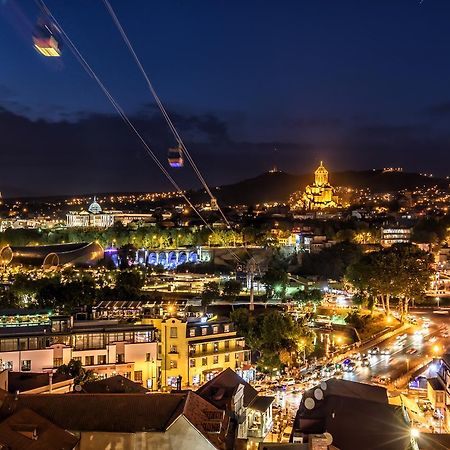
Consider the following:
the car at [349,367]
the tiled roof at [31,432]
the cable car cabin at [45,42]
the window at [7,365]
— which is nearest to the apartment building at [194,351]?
the car at [349,367]

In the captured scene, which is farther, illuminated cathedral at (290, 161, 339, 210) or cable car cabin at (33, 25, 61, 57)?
illuminated cathedral at (290, 161, 339, 210)

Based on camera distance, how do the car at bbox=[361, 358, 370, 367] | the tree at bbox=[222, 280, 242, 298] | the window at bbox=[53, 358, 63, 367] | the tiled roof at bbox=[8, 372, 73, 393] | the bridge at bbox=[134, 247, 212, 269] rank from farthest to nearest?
the bridge at bbox=[134, 247, 212, 269], the tree at bbox=[222, 280, 242, 298], the car at bbox=[361, 358, 370, 367], the window at bbox=[53, 358, 63, 367], the tiled roof at bbox=[8, 372, 73, 393]

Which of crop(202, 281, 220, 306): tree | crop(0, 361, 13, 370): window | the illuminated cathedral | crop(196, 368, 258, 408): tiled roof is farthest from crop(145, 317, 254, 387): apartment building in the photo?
the illuminated cathedral

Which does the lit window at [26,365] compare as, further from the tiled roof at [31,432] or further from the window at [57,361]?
the tiled roof at [31,432]

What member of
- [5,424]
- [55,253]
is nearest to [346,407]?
[5,424]

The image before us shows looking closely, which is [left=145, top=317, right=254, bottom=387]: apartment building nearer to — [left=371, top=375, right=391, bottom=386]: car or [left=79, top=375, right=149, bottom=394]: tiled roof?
[left=371, top=375, right=391, bottom=386]: car

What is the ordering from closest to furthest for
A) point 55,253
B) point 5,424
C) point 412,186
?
point 5,424 → point 55,253 → point 412,186

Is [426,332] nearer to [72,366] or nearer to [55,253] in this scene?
[72,366]
